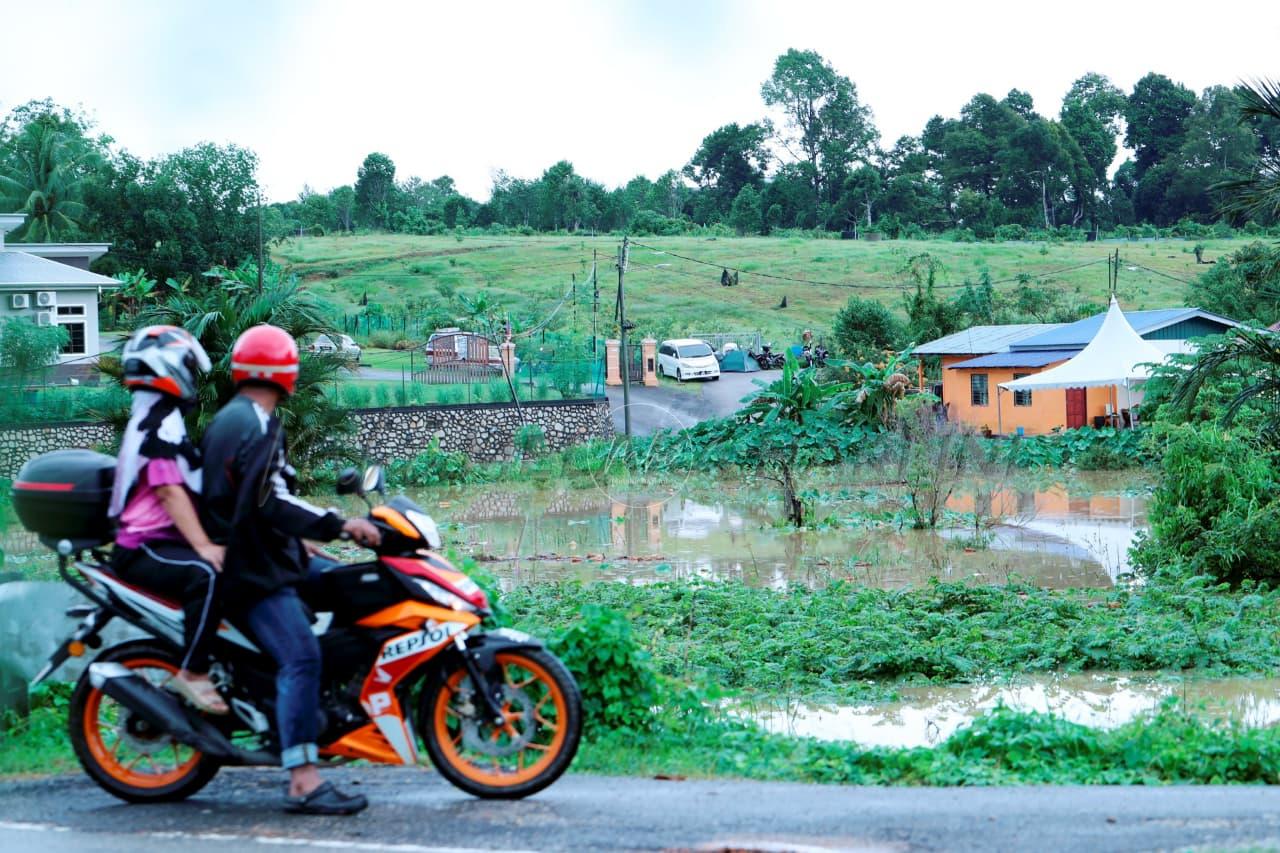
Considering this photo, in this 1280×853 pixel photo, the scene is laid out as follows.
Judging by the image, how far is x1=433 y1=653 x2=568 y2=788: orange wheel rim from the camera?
5.19 meters

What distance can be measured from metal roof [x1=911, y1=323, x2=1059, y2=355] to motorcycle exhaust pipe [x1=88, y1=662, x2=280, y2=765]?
36.7 m

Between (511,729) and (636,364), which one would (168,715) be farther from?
(636,364)

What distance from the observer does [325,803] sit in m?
5.05

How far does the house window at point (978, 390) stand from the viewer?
39.2 m

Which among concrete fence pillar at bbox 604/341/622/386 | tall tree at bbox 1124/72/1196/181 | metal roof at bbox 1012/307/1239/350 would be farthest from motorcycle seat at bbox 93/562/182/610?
tall tree at bbox 1124/72/1196/181

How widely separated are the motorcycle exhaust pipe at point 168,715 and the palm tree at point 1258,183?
42.2 feet

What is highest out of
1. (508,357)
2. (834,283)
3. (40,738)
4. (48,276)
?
(834,283)

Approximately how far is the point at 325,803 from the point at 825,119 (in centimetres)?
9990

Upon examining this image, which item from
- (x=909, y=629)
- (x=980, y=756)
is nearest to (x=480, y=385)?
(x=909, y=629)

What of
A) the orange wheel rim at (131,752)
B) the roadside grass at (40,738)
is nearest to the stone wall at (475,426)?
the roadside grass at (40,738)

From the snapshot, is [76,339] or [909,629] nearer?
[909,629]

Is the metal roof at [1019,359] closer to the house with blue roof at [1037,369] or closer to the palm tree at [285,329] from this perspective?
the house with blue roof at [1037,369]

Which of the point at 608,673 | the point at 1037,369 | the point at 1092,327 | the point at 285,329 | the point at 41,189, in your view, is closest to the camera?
the point at 608,673

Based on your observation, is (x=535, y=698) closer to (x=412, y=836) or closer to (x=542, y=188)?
(x=412, y=836)
